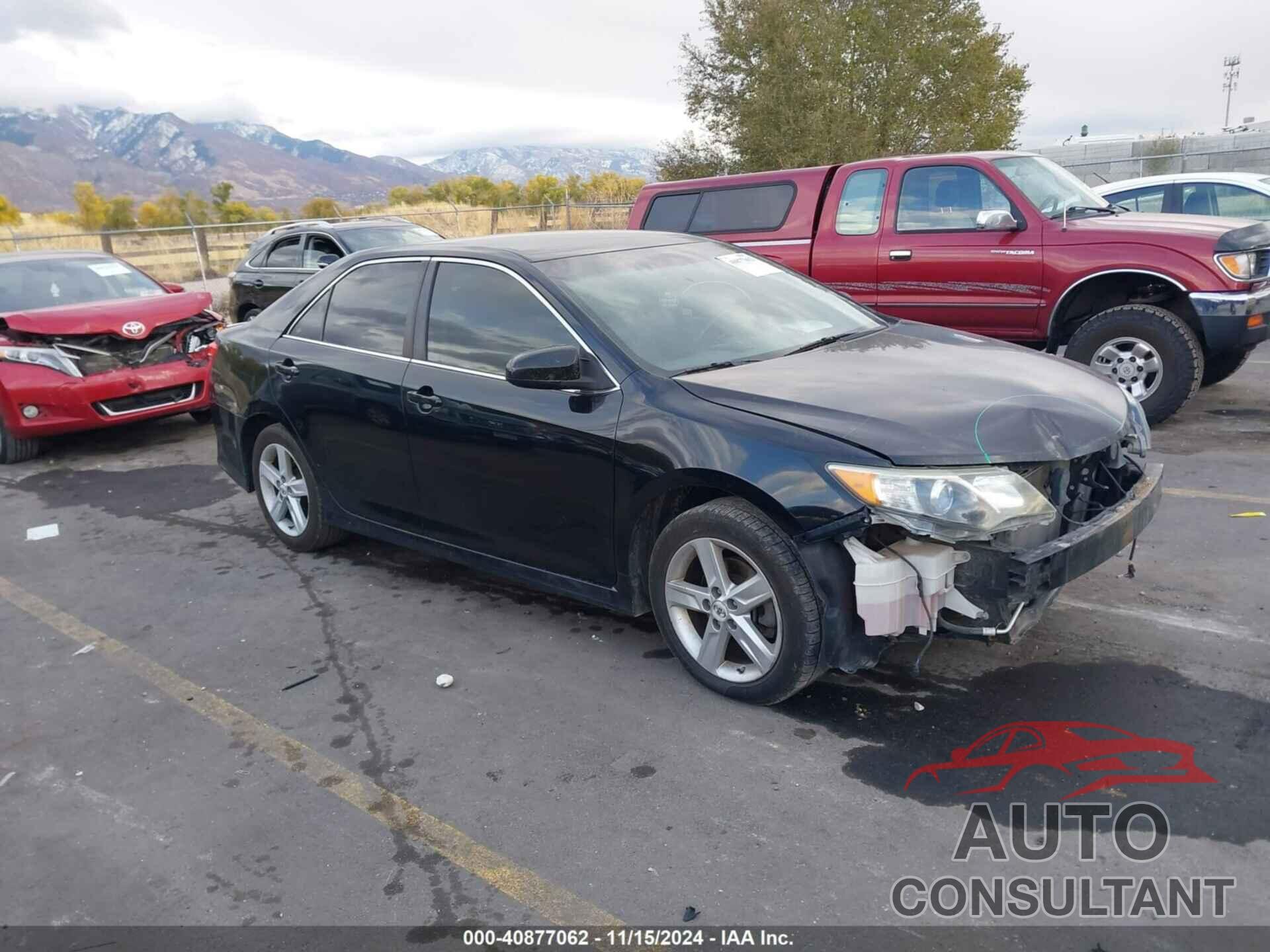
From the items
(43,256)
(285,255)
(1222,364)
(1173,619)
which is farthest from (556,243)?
(285,255)

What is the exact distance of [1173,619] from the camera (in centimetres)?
409

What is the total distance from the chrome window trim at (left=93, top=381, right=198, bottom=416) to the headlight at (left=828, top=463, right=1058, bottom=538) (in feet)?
22.6

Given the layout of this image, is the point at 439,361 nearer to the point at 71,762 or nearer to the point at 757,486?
the point at 757,486

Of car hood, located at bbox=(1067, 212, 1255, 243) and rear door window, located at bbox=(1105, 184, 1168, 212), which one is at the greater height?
rear door window, located at bbox=(1105, 184, 1168, 212)

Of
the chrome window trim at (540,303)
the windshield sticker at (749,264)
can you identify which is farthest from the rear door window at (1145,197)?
the chrome window trim at (540,303)

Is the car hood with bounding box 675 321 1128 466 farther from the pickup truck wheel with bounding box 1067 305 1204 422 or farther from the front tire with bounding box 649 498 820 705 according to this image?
the pickup truck wheel with bounding box 1067 305 1204 422

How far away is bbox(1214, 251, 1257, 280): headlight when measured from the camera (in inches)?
261

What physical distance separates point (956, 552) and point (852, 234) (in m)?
5.51

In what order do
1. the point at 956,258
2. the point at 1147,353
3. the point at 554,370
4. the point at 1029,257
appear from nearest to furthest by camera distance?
the point at 554,370, the point at 1147,353, the point at 1029,257, the point at 956,258

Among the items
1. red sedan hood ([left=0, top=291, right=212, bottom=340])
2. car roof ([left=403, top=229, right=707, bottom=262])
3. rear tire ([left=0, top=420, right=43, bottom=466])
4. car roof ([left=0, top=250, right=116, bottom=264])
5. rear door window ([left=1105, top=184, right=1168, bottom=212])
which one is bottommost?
rear tire ([left=0, top=420, right=43, bottom=466])

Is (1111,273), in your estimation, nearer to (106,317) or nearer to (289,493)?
(289,493)

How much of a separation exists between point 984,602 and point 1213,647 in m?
1.26

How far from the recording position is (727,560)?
364 centimetres

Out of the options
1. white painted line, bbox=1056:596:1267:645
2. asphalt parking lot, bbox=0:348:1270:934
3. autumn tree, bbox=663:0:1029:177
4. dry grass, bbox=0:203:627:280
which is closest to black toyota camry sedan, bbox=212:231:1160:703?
asphalt parking lot, bbox=0:348:1270:934
